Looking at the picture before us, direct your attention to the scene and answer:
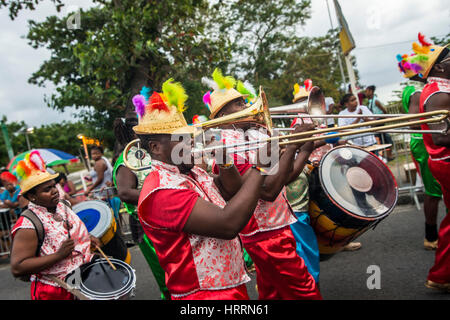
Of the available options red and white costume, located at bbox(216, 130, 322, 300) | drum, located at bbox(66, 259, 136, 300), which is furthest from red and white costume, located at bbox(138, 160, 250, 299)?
drum, located at bbox(66, 259, 136, 300)

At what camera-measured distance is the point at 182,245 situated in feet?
5.90

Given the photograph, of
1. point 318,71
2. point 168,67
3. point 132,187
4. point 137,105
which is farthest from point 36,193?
point 318,71

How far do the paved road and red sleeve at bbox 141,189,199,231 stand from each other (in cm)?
259

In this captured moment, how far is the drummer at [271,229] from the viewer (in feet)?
8.11

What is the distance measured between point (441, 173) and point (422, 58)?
3.55 feet

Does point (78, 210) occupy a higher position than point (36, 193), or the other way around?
point (36, 193)

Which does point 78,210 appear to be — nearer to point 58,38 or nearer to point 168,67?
point 168,67

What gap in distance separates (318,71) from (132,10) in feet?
63.7

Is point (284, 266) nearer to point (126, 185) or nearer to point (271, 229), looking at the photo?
point (271, 229)

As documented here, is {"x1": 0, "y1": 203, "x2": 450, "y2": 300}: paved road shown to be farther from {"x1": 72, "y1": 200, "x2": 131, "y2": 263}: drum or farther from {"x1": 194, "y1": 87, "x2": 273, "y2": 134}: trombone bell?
{"x1": 194, "y1": 87, "x2": 273, "y2": 134}: trombone bell

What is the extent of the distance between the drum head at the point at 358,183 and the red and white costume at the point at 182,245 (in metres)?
1.36

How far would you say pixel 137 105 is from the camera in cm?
203

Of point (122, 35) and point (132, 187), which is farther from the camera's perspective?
point (122, 35)
